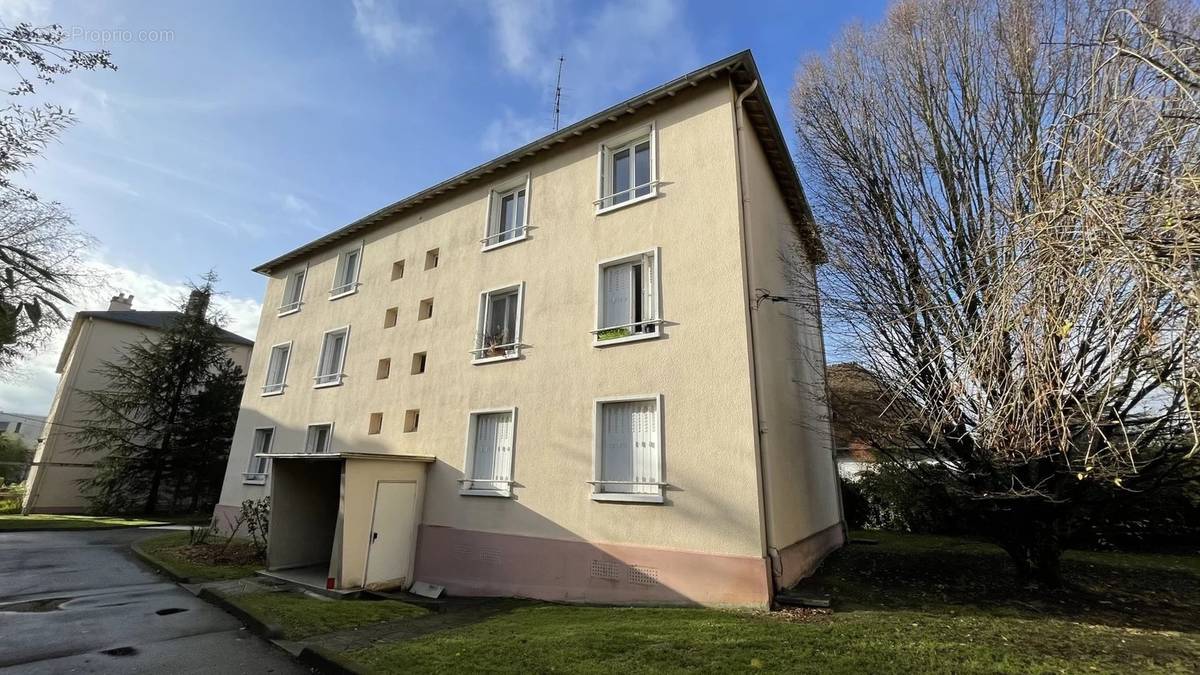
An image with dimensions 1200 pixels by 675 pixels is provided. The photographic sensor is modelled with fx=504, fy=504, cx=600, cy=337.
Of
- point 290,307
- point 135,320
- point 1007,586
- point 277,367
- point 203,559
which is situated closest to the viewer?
point 1007,586

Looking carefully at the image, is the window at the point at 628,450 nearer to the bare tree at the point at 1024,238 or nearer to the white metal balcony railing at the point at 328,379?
the bare tree at the point at 1024,238

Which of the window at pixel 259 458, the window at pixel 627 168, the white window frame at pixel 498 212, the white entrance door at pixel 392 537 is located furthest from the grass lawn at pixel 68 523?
the window at pixel 627 168

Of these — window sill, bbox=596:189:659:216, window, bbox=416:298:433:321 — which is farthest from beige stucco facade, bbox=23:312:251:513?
window sill, bbox=596:189:659:216

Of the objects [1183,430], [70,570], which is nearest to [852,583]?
[1183,430]

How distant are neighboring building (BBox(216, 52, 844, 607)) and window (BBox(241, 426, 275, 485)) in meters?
2.76

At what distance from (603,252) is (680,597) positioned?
6.52 m

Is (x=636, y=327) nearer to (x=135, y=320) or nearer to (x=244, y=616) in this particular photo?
(x=244, y=616)

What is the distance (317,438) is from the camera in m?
14.8

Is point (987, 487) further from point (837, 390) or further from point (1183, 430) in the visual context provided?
point (837, 390)

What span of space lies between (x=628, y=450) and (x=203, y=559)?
36.3 ft

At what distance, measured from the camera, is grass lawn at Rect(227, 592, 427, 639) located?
7008mm

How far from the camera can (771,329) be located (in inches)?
391

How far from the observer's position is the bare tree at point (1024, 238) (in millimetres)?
3010

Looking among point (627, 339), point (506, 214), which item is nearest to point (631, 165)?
point (506, 214)
